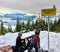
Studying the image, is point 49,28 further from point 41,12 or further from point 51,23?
point 41,12

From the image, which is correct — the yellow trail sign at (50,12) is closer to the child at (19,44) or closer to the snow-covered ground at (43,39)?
the snow-covered ground at (43,39)

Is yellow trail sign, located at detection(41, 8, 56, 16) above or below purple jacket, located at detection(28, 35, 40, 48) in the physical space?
above

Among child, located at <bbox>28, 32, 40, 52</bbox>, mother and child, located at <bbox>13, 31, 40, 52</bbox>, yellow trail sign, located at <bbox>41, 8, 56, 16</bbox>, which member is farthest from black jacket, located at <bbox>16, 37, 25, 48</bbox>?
yellow trail sign, located at <bbox>41, 8, 56, 16</bbox>

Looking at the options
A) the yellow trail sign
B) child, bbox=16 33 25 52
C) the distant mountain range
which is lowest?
child, bbox=16 33 25 52

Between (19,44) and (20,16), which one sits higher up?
(20,16)

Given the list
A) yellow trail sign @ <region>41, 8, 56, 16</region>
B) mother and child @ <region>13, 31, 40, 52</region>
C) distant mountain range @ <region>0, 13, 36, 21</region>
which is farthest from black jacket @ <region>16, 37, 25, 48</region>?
yellow trail sign @ <region>41, 8, 56, 16</region>

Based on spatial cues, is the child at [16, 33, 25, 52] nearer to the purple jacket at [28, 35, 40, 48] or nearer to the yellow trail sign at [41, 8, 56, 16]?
the purple jacket at [28, 35, 40, 48]

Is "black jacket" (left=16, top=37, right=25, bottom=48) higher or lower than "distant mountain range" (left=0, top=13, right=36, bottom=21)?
lower

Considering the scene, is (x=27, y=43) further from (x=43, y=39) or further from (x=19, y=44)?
(x=43, y=39)

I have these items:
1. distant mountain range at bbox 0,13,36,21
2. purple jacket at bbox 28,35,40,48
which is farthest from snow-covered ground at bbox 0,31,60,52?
distant mountain range at bbox 0,13,36,21

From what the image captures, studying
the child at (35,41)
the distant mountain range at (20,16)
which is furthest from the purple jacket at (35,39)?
the distant mountain range at (20,16)

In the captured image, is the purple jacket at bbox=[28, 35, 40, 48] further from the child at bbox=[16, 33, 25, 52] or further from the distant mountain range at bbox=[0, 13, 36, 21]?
the distant mountain range at bbox=[0, 13, 36, 21]

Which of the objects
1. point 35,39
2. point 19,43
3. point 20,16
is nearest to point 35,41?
point 35,39

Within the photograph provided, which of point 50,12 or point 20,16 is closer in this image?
point 50,12
